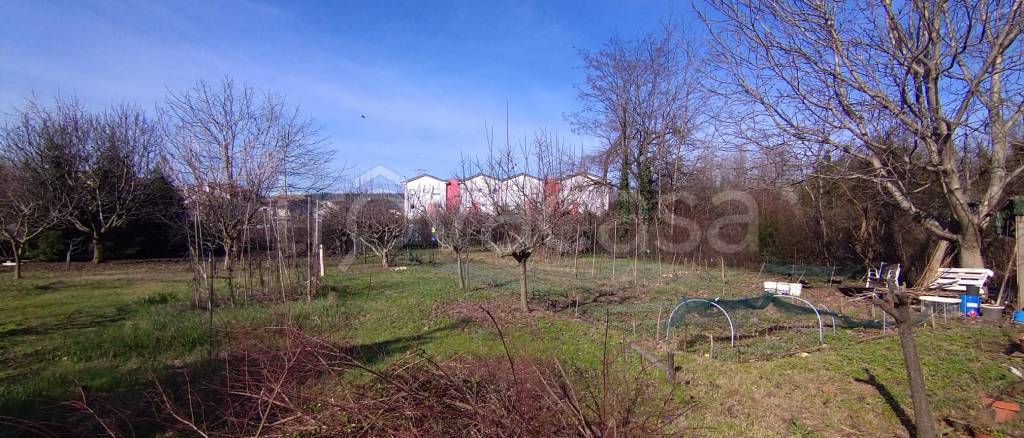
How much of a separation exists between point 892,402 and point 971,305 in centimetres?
466

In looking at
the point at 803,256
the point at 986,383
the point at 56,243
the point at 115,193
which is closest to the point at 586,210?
the point at 803,256

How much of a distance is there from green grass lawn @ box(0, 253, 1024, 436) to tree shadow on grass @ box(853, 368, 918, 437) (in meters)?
0.01

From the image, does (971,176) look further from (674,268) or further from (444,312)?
(444,312)

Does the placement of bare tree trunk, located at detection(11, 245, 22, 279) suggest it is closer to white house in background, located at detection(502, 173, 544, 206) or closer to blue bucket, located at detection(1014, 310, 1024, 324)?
white house in background, located at detection(502, 173, 544, 206)

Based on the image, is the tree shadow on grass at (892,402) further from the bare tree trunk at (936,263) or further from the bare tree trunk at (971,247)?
the bare tree trunk at (936,263)

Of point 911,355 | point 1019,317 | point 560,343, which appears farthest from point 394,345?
point 1019,317

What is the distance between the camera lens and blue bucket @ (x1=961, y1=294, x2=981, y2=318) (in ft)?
23.2

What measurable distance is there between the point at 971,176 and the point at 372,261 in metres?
16.8

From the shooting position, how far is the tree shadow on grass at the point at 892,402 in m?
3.52

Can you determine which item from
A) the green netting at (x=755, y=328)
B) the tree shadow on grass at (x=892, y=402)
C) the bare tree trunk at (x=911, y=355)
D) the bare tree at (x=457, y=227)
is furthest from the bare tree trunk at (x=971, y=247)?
the bare tree at (x=457, y=227)

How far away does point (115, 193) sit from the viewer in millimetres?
18078

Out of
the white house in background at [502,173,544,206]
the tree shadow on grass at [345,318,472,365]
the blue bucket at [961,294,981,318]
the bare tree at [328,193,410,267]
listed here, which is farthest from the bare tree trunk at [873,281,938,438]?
the bare tree at [328,193,410,267]

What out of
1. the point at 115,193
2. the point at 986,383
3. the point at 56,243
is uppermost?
the point at 115,193

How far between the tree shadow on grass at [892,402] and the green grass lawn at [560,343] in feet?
0.04
